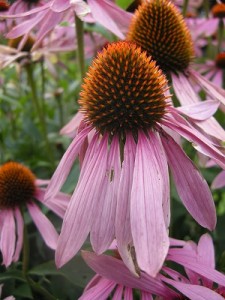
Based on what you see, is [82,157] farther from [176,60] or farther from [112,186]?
[176,60]

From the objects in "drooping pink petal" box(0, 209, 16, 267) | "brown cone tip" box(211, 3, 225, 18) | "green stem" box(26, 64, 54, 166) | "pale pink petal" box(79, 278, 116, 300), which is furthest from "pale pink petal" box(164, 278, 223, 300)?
"brown cone tip" box(211, 3, 225, 18)

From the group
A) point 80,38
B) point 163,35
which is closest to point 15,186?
point 80,38

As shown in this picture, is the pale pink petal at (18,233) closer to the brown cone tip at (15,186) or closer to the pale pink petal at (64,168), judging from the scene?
the brown cone tip at (15,186)

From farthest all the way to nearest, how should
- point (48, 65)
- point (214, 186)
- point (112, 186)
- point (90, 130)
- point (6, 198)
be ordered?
1. point (48, 65)
2. point (6, 198)
3. point (214, 186)
4. point (90, 130)
5. point (112, 186)

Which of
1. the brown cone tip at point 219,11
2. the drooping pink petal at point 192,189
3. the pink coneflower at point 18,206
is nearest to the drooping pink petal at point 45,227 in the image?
the pink coneflower at point 18,206

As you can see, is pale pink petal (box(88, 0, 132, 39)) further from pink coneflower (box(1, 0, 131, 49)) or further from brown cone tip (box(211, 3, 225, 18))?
brown cone tip (box(211, 3, 225, 18))

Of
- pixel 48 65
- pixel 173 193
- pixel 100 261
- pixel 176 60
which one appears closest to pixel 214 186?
pixel 173 193

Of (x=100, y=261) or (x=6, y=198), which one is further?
(x=6, y=198)

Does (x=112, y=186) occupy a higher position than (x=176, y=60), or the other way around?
(x=176, y=60)
